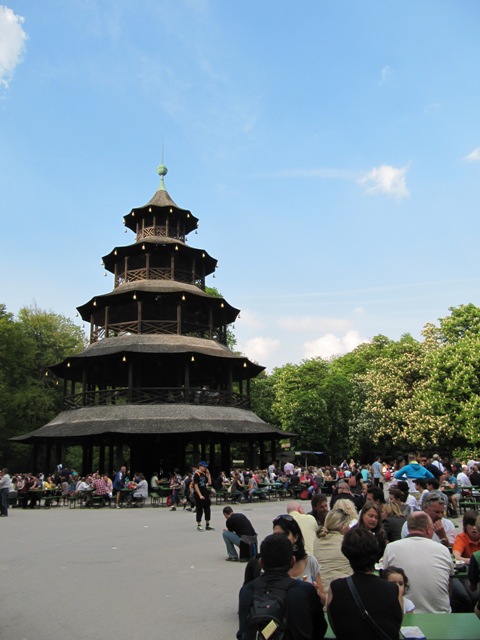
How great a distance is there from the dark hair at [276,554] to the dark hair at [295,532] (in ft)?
3.87

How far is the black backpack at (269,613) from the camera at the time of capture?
3947mm

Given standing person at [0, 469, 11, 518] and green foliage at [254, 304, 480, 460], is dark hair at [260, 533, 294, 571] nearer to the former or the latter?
standing person at [0, 469, 11, 518]

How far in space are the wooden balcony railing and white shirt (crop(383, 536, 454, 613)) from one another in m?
27.4

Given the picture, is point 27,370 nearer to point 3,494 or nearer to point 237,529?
point 3,494

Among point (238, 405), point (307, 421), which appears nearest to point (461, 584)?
point (238, 405)

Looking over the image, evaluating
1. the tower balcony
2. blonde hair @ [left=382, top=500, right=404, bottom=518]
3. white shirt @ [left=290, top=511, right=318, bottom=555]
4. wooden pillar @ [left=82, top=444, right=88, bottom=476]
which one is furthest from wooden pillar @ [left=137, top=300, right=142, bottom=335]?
white shirt @ [left=290, top=511, right=318, bottom=555]

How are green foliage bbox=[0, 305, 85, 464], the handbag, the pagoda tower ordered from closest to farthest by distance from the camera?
1. the handbag
2. the pagoda tower
3. green foliage bbox=[0, 305, 85, 464]

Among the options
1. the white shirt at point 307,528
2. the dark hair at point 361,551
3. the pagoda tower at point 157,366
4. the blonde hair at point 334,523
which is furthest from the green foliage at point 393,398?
the dark hair at point 361,551

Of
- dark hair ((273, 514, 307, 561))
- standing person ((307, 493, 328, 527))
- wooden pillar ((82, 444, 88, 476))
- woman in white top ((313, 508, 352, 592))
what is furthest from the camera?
wooden pillar ((82, 444, 88, 476))

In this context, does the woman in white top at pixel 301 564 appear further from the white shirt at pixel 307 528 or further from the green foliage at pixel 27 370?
the green foliage at pixel 27 370

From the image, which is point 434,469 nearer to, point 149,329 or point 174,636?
point 174,636

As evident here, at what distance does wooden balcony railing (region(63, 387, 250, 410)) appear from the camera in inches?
1287

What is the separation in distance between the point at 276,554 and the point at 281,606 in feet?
1.14

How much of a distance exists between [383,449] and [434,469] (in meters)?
41.1
